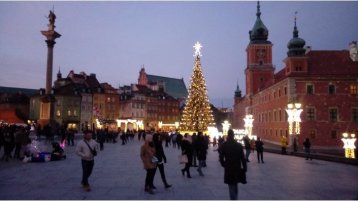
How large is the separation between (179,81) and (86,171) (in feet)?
438

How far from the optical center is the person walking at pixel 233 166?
797 cm

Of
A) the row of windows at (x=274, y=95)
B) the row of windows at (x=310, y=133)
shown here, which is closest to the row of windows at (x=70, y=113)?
the row of windows at (x=274, y=95)

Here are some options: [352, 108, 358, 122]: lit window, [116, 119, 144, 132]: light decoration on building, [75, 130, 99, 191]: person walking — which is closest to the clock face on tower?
[352, 108, 358, 122]: lit window

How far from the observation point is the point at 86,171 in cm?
1082

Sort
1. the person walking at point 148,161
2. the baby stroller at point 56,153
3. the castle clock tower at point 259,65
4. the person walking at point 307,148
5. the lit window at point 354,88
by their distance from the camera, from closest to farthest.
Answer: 1. the person walking at point 148,161
2. the baby stroller at point 56,153
3. the person walking at point 307,148
4. the lit window at point 354,88
5. the castle clock tower at point 259,65

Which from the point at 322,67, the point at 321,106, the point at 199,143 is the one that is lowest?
the point at 199,143

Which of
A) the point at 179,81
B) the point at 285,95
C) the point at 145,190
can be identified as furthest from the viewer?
the point at 179,81

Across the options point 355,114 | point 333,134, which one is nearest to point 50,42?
point 333,134

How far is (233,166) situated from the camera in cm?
802

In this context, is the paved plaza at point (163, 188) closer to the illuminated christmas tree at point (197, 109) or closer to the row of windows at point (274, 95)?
the illuminated christmas tree at point (197, 109)

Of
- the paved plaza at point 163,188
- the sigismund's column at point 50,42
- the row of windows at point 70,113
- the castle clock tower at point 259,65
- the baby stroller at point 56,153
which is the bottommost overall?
the paved plaza at point 163,188

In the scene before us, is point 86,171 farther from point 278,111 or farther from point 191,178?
point 278,111

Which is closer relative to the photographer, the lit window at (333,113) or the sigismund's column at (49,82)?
the sigismund's column at (49,82)

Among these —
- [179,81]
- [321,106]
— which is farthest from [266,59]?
[179,81]
